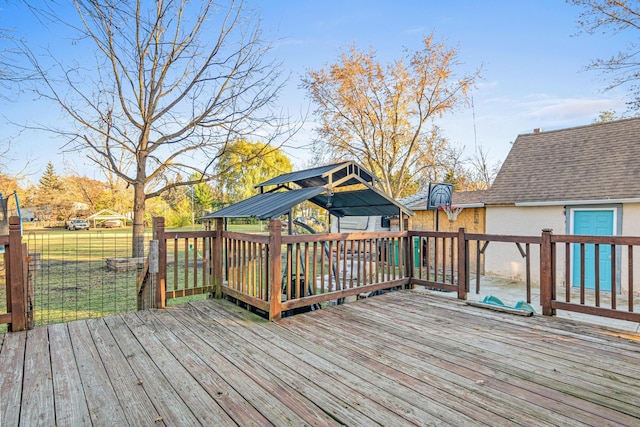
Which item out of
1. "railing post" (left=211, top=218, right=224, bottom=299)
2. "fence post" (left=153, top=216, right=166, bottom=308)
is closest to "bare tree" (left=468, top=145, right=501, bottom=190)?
"railing post" (left=211, top=218, right=224, bottom=299)

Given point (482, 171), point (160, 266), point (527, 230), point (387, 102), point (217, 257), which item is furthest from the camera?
point (482, 171)

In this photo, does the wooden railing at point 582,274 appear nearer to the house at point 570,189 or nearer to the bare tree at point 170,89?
the house at point 570,189

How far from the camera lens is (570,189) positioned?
328 inches

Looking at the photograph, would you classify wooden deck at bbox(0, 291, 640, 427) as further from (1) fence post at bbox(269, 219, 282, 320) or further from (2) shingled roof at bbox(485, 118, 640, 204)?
(2) shingled roof at bbox(485, 118, 640, 204)

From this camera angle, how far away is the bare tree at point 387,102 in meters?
15.5

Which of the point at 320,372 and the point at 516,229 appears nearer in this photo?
the point at 320,372

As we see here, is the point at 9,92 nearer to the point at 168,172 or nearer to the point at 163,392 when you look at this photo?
the point at 163,392

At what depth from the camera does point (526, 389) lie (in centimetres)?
216

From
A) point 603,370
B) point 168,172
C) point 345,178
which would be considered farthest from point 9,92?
point 603,370

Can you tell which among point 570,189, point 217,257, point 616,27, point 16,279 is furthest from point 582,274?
point 616,27

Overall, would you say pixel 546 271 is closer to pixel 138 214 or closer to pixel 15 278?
pixel 15 278

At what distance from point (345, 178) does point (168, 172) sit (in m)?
7.39

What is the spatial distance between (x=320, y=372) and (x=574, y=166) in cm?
957

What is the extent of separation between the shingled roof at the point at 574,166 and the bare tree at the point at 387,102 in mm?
6064
